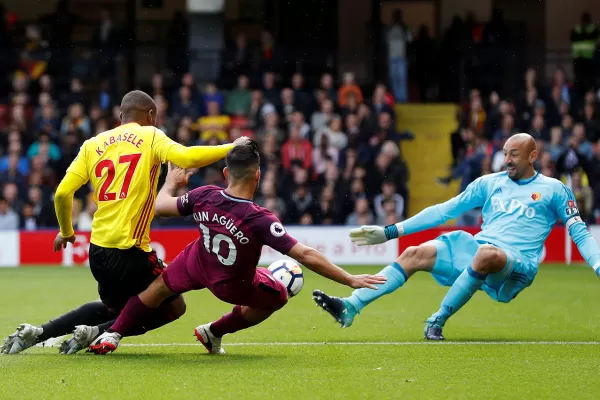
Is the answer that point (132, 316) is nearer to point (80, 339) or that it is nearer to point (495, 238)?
point (80, 339)

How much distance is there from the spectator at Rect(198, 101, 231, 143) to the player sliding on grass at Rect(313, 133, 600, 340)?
11717 mm

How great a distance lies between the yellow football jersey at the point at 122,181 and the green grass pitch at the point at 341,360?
0.86m

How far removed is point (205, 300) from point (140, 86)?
475 inches

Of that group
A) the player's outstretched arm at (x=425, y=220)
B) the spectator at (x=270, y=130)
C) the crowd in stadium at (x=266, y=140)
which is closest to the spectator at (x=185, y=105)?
the crowd in stadium at (x=266, y=140)

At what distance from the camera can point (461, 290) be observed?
28.6 feet

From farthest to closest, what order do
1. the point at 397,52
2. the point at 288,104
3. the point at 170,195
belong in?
the point at 397,52 → the point at 288,104 → the point at 170,195

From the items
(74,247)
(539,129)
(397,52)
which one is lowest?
(74,247)

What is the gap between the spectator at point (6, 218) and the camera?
19453 mm

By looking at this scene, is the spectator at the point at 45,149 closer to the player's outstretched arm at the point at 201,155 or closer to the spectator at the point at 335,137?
the spectator at the point at 335,137

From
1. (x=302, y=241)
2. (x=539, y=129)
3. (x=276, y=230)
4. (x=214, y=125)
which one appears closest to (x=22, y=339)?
(x=276, y=230)

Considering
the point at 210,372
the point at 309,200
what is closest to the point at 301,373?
the point at 210,372

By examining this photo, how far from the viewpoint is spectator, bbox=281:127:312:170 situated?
A: 20.2 meters

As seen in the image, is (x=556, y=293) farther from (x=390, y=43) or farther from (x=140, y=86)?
(x=140, y=86)

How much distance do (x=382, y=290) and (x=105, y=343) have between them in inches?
89.6
